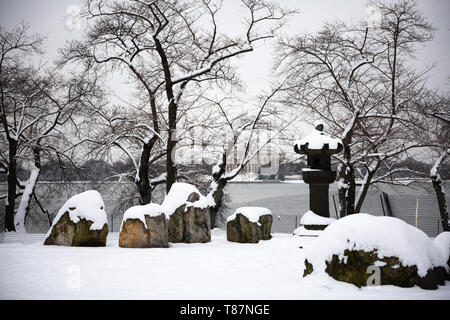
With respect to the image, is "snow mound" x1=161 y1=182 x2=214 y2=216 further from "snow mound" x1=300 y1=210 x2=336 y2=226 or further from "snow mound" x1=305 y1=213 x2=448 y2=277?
"snow mound" x1=305 y1=213 x2=448 y2=277

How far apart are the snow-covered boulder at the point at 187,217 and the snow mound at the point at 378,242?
5227 millimetres

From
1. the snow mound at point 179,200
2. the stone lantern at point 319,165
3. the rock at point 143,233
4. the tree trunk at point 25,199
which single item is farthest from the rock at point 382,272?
the tree trunk at point 25,199

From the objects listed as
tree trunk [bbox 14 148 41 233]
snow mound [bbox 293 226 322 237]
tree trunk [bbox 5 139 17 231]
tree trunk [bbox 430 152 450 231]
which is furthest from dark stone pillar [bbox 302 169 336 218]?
tree trunk [bbox 14 148 41 233]

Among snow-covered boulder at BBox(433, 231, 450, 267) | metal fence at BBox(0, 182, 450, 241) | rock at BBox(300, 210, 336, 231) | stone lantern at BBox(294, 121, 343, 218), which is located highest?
stone lantern at BBox(294, 121, 343, 218)

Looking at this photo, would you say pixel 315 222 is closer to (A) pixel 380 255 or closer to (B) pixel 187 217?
(B) pixel 187 217

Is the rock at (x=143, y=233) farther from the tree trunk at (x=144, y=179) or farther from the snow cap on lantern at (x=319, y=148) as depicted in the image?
the tree trunk at (x=144, y=179)

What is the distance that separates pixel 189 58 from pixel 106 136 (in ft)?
15.3

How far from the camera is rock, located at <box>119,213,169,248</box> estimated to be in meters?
8.67

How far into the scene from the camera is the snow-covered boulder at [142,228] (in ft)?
28.5

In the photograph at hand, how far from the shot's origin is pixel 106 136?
1656cm

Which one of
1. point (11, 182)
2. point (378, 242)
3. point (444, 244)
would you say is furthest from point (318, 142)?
point (11, 182)

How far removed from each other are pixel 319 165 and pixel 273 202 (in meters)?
27.2
